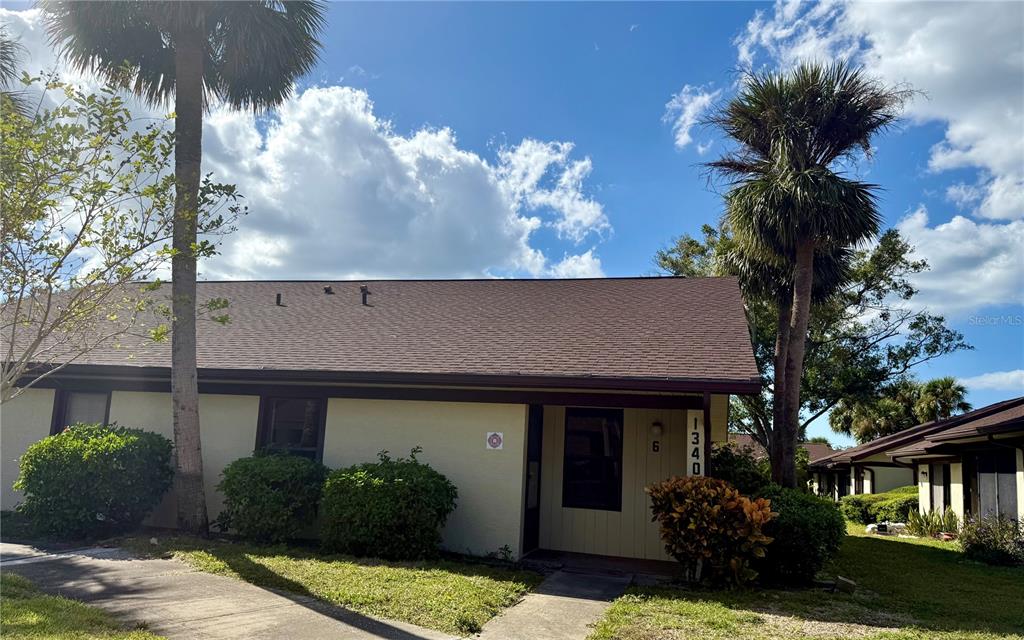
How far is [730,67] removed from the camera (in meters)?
16.1

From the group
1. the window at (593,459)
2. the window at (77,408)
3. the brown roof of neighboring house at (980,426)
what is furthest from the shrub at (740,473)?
the window at (77,408)

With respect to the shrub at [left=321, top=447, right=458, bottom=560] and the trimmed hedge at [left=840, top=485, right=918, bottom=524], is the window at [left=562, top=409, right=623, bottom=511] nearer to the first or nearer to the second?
the shrub at [left=321, top=447, right=458, bottom=560]

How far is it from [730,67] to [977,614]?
489 inches

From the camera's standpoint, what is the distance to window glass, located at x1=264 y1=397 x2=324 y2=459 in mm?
11117

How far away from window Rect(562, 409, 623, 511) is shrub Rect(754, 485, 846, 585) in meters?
2.68

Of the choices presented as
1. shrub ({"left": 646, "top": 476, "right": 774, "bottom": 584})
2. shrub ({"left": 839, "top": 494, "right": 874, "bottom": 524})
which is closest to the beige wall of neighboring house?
shrub ({"left": 646, "top": 476, "right": 774, "bottom": 584})

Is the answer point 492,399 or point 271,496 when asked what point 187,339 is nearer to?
point 271,496

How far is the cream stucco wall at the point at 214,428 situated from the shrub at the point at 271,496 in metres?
1.30

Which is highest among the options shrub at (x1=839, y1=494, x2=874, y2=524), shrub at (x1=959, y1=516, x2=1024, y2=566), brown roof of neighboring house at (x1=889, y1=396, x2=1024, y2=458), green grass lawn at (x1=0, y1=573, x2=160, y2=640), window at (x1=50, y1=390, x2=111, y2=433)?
brown roof of neighboring house at (x1=889, y1=396, x2=1024, y2=458)

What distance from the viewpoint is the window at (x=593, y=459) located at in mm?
10938

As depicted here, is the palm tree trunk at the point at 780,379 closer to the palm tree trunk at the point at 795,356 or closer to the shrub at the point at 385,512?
the palm tree trunk at the point at 795,356

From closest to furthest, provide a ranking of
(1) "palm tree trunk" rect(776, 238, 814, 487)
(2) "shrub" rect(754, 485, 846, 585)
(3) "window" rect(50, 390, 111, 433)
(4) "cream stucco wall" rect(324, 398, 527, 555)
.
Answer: (2) "shrub" rect(754, 485, 846, 585) → (4) "cream stucco wall" rect(324, 398, 527, 555) → (3) "window" rect(50, 390, 111, 433) → (1) "palm tree trunk" rect(776, 238, 814, 487)

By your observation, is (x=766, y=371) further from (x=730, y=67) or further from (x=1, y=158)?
(x=1, y=158)

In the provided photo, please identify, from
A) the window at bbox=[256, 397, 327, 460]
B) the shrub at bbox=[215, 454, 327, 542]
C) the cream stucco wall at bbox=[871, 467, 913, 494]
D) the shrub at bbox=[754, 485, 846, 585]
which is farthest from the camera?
the cream stucco wall at bbox=[871, 467, 913, 494]
